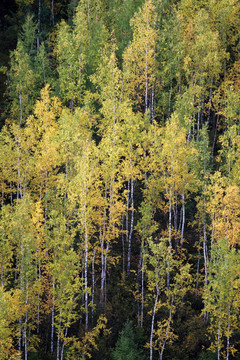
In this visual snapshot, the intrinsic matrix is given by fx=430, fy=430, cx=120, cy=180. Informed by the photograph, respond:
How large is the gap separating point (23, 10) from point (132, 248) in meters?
38.6

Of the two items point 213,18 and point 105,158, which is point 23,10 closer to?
point 213,18

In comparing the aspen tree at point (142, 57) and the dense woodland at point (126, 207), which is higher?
the aspen tree at point (142, 57)

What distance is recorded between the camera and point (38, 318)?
29609 mm

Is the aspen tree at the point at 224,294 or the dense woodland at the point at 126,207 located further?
the dense woodland at the point at 126,207

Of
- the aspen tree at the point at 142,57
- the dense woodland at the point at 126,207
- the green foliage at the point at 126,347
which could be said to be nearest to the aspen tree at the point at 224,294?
the dense woodland at the point at 126,207

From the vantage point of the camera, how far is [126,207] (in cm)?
3198

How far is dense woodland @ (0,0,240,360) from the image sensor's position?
28031mm

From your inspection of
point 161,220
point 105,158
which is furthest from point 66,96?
point 161,220

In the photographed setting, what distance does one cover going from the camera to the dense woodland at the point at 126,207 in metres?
28.0

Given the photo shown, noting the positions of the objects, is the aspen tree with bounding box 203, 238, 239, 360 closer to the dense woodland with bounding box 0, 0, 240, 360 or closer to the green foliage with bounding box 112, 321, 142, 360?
the dense woodland with bounding box 0, 0, 240, 360

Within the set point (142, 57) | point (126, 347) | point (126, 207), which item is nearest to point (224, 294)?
point (126, 347)

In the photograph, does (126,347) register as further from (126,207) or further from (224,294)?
(126,207)

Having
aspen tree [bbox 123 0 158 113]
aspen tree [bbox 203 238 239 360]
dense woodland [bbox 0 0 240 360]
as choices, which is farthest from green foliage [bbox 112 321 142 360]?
aspen tree [bbox 123 0 158 113]

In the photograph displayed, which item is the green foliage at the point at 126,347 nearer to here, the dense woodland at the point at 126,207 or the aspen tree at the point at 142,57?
the dense woodland at the point at 126,207
